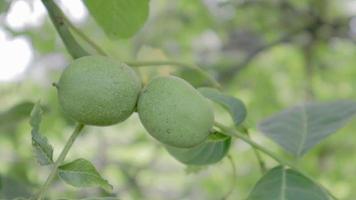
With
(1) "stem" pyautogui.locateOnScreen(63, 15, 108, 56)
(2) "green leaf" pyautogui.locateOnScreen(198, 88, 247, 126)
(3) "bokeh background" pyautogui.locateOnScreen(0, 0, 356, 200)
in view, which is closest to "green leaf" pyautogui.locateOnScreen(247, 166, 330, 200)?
(2) "green leaf" pyautogui.locateOnScreen(198, 88, 247, 126)

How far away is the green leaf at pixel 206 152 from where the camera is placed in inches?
44.6

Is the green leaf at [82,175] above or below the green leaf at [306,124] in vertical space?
above

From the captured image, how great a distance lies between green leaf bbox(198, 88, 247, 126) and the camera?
1.17 m

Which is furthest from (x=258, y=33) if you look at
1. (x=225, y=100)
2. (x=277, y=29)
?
(x=225, y=100)

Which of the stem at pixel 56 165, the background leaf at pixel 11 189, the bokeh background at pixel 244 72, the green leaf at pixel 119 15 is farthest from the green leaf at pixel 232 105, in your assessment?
the bokeh background at pixel 244 72

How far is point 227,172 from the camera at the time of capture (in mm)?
2957

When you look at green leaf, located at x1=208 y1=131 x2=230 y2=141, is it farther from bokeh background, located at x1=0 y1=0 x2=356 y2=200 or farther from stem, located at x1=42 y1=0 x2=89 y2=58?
bokeh background, located at x1=0 y1=0 x2=356 y2=200

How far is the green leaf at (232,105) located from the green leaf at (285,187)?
5.9 inches

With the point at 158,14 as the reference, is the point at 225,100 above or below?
Result: above

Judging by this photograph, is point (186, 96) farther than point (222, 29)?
No

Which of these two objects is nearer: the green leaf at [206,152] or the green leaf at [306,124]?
the green leaf at [206,152]

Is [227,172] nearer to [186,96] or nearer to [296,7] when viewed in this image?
[296,7]

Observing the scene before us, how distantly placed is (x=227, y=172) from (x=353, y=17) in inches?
38.1

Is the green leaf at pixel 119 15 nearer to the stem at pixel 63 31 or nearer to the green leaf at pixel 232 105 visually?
the stem at pixel 63 31
